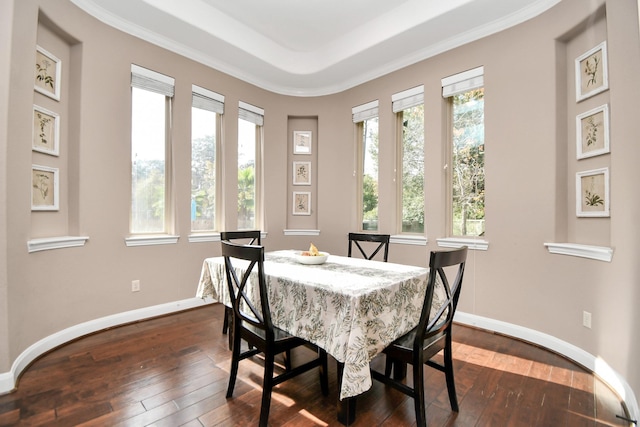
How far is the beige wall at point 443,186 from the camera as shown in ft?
Answer: 6.41

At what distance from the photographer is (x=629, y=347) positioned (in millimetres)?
1830

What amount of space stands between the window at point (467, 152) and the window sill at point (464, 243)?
12 centimetres

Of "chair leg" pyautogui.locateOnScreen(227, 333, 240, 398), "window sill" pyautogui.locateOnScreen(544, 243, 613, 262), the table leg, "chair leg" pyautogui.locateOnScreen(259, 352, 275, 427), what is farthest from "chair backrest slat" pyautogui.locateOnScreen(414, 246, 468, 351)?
"window sill" pyautogui.locateOnScreen(544, 243, 613, 262)

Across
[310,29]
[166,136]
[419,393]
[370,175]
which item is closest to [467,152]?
[370,175]

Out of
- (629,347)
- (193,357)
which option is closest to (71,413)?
(193,357)

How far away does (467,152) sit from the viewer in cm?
324

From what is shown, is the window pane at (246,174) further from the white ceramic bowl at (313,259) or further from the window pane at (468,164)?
the window pane at (468,164)

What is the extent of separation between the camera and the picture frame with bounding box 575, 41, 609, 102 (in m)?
2.25

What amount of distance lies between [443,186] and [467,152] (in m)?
0.42

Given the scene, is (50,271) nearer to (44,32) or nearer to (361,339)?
(44,32)

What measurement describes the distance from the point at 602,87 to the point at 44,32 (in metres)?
4.29

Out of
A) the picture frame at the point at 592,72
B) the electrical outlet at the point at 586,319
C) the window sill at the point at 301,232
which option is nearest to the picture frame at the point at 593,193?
the picture frame at the point at 592,72

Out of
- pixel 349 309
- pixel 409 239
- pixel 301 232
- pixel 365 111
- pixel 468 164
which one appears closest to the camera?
pixel 349 309

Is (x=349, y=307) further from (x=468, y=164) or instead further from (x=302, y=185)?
(x=302, y=185)
